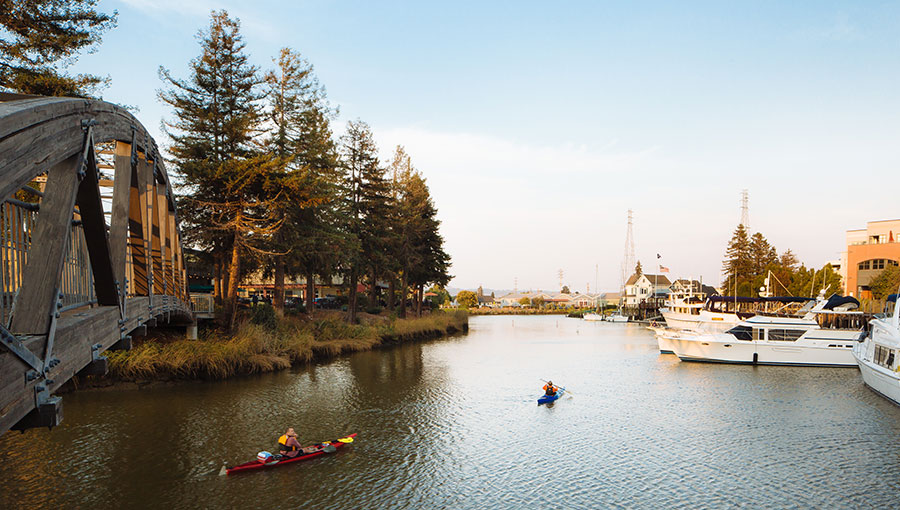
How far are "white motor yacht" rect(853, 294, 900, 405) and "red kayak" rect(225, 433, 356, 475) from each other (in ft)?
77.3

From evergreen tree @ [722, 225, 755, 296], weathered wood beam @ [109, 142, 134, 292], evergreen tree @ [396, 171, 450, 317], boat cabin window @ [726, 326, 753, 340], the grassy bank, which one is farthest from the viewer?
evergreen tree @ [722, 225, 755, 296]

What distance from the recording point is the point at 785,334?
127 ft

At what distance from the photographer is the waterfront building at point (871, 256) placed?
60.9 metres

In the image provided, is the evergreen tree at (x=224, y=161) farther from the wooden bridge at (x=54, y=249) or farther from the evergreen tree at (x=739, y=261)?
the evergreen tree at (x=739, y=261)

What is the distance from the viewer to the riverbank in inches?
981

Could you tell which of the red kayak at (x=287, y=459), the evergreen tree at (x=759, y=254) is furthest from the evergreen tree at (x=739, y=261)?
the red kayak at (x=287, y=459)

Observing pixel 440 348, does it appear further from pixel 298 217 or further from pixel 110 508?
pixel 110 508

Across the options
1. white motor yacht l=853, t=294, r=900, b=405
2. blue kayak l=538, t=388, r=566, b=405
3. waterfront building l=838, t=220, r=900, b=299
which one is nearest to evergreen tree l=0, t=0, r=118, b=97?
blue kayak l=538, t=388, r=566, b=405

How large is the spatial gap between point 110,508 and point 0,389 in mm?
9773

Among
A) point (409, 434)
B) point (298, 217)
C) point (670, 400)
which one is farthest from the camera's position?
point (298, 217)

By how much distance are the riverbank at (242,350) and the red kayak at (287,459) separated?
39.4 ft

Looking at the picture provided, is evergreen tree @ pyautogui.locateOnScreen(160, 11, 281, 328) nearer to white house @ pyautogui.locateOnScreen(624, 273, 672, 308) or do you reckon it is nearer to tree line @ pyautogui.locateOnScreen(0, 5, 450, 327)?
tree line @ pyautogui.locateOnScreen(0, 5, 450, 327)

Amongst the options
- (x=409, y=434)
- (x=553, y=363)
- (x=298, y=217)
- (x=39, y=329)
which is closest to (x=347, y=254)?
(x=298, y=217)

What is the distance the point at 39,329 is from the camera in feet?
18.0
